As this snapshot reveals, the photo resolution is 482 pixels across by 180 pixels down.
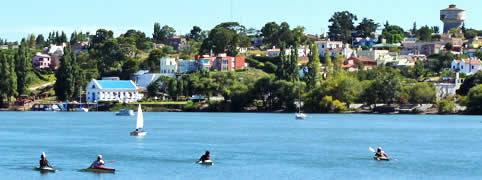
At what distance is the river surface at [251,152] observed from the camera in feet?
178

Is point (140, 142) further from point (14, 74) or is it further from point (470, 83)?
point (470, 83)

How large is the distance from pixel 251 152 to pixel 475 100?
7800 cm

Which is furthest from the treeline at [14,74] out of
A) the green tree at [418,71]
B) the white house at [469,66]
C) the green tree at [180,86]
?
the white house at [469,66]

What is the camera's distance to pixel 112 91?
184 meters

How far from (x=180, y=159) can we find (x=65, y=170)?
1014cm

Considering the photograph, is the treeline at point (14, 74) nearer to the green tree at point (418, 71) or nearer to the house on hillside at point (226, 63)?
the house on hillside at point (226, 63)

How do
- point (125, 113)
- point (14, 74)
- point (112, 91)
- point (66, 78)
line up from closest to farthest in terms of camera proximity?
1. point (125, 113)
2. point (14, 74)
3. point (66, 78)
4. point (112, 91)

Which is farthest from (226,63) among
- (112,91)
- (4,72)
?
(4,72)

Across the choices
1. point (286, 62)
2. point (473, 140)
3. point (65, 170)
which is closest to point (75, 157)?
point (65, 170)

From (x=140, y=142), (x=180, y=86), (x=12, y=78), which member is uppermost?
(x=12, y=78)

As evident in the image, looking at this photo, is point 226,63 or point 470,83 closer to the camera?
point 470,83

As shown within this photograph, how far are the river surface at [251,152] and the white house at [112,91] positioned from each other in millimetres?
77606

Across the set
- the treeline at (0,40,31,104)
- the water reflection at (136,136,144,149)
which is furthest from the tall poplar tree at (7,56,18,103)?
the water reflection at (136,136,144,149)

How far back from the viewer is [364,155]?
217 feet
